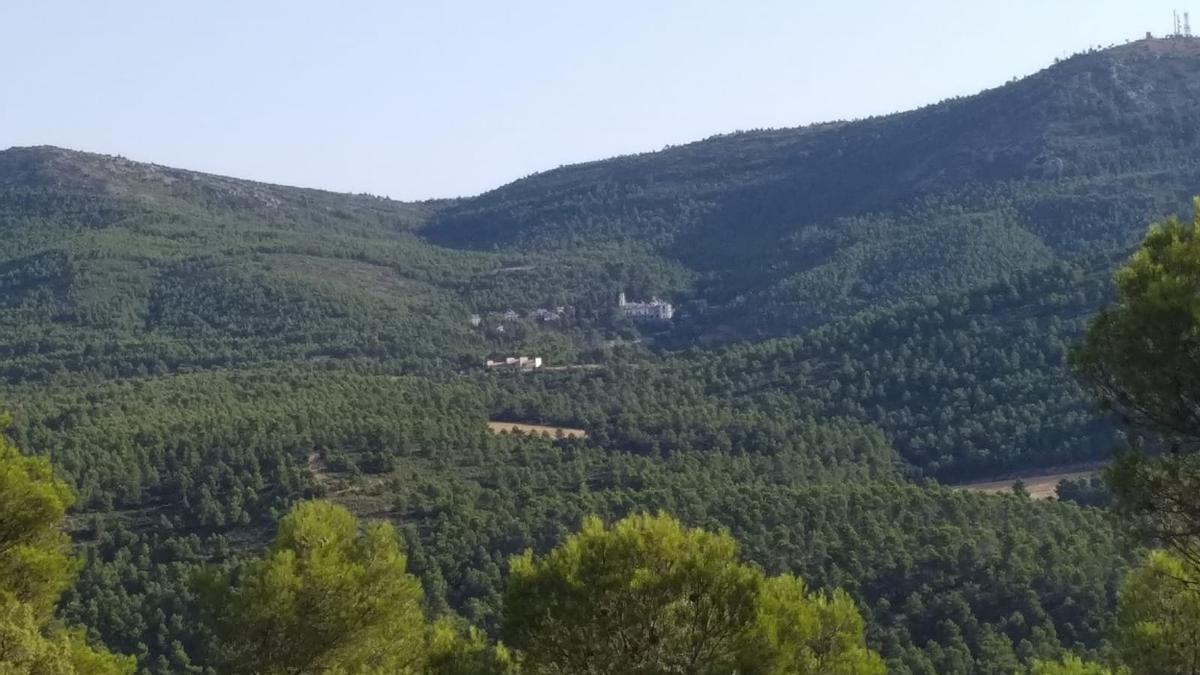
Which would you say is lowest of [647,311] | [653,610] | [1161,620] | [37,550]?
[647,311]

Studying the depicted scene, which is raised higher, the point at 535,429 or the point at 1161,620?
the point at 1161,620

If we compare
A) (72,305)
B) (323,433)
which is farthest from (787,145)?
(323,433)

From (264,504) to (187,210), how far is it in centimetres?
10418

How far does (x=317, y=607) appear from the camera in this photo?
15867 millimetres

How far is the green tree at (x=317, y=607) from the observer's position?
1570 centimetres

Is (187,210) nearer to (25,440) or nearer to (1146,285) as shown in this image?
(25,440)

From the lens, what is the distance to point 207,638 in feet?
55.1

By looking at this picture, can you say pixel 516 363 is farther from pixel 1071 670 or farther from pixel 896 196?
pixel 1071 670

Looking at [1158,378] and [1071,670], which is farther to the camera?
[1071,670]

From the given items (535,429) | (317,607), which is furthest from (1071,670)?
(535,429)

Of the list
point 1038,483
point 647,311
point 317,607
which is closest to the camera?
point 317,607

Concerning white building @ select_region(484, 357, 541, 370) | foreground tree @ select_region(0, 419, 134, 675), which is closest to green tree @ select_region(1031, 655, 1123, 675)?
foreground tree @ select_region(0, 419, 134, 675)

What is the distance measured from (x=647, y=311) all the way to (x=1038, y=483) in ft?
238

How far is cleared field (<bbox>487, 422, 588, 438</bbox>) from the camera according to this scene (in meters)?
64.6
